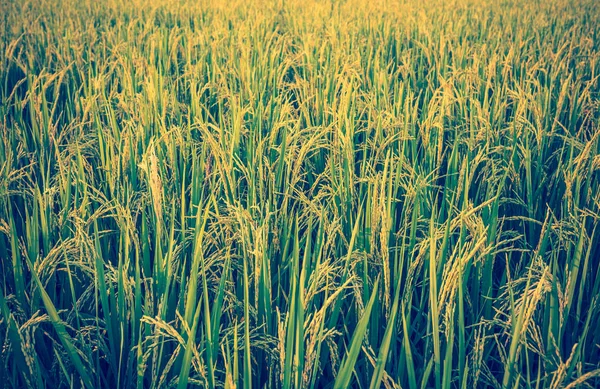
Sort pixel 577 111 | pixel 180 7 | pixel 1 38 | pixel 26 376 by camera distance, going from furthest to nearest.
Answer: pixel 180 7, pixel 1 38, pixel 577 111, pixel 26 376

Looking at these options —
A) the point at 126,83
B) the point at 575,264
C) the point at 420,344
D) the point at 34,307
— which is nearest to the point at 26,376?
the point at 34,307

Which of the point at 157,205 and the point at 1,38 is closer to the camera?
the point at 157,205

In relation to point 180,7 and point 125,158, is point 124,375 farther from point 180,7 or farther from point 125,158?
point 180,7

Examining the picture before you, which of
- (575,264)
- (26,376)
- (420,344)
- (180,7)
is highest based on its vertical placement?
(180,7)

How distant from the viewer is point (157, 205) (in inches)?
45.8

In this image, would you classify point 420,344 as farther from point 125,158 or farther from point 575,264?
point 125,158

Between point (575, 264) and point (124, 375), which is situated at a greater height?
point (575, 264)

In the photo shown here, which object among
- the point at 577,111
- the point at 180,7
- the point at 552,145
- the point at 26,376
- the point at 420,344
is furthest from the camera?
the point at 180,7

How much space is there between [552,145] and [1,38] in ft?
14.1

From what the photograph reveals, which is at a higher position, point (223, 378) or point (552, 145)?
point (552, 145)

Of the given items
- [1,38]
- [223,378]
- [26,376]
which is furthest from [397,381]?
[1,38]

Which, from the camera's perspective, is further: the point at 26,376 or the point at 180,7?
the point at 180,7

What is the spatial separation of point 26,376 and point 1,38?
3.99 m

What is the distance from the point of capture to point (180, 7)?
19.2 feet
